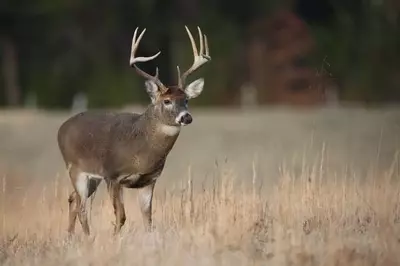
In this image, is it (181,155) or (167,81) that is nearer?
(181,155)

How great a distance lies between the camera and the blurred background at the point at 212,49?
80.4 feet

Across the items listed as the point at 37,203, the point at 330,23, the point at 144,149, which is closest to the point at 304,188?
the point at 144,149

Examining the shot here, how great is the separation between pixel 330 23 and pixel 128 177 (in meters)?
14.8

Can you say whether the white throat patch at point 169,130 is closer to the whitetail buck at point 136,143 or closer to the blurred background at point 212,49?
the whitetail buck at point 136,143

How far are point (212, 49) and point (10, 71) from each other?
4987 mm

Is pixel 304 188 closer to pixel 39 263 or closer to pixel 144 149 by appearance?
pixel 144 149

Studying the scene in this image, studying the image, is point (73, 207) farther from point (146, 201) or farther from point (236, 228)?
point (236, 228)

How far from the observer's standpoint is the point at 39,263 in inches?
301

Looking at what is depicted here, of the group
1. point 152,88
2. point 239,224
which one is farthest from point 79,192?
point 239,224

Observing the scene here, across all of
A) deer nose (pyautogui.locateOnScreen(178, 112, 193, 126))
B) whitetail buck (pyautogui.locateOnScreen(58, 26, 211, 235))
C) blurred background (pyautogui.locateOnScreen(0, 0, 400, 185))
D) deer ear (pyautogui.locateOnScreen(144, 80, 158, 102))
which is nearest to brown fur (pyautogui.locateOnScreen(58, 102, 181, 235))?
whitetail buck (pyautogui.locateOnScreen(58, 26, 211, 235))

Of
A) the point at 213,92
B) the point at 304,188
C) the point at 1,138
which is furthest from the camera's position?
the point at 213,92

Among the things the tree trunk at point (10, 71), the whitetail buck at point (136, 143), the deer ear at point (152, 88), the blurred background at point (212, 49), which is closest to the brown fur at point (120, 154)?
the whitetail buck at point (136, 143)

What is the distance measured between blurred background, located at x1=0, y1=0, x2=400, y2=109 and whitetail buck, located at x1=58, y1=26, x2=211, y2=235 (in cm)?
1363

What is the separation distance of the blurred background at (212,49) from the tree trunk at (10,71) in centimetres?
2
